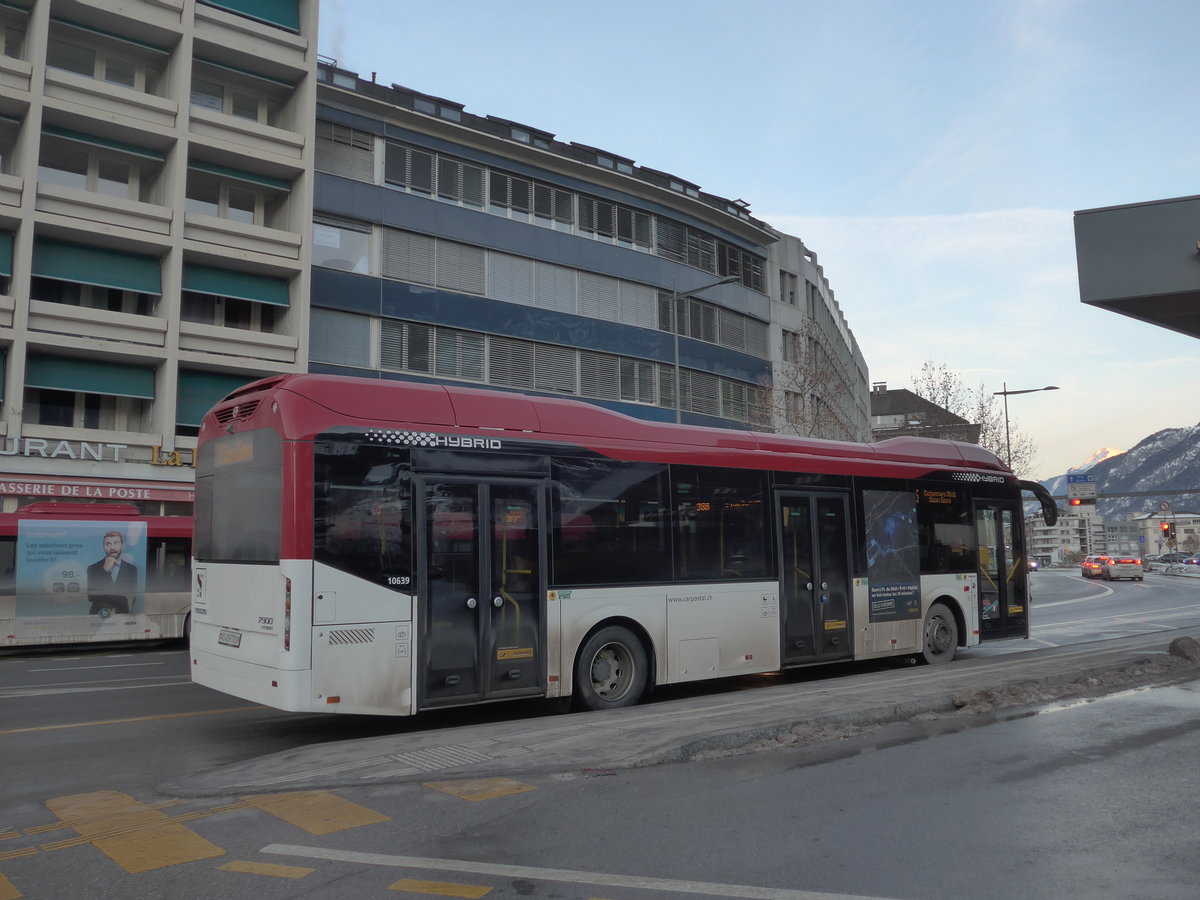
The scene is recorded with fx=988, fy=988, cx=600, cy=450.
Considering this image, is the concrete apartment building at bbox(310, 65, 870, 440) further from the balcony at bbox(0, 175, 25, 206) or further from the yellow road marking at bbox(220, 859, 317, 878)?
the yellow road marking at bbox(220, 859, 317, 878)

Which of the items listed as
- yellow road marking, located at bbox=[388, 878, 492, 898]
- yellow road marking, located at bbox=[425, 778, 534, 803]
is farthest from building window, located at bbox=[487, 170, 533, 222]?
yellow road marking, located at bbox=[388, 878, 492, 898]

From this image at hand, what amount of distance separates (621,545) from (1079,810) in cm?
543

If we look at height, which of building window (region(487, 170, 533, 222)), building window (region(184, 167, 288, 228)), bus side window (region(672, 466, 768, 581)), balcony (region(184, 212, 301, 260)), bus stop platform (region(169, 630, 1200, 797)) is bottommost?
bus stop platform (region(169, 630, 1200, 797))

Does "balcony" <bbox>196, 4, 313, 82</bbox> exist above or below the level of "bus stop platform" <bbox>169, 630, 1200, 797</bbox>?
above

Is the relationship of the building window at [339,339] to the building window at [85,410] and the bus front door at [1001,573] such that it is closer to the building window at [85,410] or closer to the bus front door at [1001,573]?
the building window at [85,410]

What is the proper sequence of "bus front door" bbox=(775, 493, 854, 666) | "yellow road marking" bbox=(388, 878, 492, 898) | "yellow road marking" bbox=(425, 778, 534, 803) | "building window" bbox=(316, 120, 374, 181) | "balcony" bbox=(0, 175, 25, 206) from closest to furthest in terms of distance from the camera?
"yellow road marking" bbox=(388, 878, 492, 898) < "yellow road marking" bbox=(425, 778, 534, 803) < "bus front door" bbox=(775, 493, 854, 666) < "balcony" bbox=(0, 175, 25, 206) < "building window" bbox=(316, 120, 374, 181)

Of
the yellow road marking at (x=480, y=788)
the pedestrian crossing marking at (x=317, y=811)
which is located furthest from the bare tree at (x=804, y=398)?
the pedestrian crossing marking at (x=317, y=811)

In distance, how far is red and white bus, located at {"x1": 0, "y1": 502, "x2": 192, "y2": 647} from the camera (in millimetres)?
19078

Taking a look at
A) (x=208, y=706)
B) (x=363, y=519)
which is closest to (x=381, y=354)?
(x=208, y=706)

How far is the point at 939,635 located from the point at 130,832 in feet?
38.2

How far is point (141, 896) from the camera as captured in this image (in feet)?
15.5

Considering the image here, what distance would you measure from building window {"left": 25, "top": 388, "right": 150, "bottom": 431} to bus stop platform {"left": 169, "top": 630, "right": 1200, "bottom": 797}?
21.1 metres

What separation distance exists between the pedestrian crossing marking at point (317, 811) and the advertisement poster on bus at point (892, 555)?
8708 millimetres

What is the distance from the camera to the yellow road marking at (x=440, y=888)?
467cm
